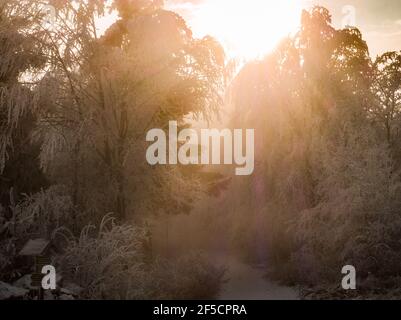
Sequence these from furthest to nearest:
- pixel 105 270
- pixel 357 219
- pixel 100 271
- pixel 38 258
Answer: pixel 357 219 < pixel 105 270 < pixel 100 271 < pixel 38 258

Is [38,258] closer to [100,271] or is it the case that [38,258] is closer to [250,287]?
[100,271]

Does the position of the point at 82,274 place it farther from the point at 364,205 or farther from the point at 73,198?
the point at 364,205

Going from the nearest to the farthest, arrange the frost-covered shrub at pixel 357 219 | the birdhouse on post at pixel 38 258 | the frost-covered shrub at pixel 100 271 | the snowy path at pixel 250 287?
the birdhouse on post at pixel 38 258 → the frost-covered shrub at pixel 100 271 → the frost-covered shrub at pixel 357 219 → the snowy path at pixel 250 287

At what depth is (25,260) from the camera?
37.6ft

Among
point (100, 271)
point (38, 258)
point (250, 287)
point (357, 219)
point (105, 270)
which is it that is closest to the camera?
point (38, 258)

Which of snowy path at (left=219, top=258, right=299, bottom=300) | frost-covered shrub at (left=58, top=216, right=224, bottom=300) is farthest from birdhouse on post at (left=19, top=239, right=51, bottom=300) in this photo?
snowy path at (left=219, top=258, right=299, bottom=300)

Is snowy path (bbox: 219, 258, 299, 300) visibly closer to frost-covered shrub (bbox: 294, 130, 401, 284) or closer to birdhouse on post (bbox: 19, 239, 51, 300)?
frost-covered shrub (bbox: 294, 130, 401, 284)

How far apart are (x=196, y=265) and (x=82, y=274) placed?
5.71 metres

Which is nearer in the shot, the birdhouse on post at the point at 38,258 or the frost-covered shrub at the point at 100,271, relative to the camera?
the birdhouse on post at the point at 38,258

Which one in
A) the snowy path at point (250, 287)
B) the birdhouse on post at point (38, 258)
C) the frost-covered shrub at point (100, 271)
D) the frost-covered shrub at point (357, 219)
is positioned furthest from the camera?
the snowy path at point (250, 287)

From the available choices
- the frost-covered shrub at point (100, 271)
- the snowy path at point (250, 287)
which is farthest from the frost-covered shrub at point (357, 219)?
the frost-covered shrub at point (100, 271)

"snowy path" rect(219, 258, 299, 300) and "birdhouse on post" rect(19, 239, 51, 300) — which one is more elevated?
"birdhouse on post" rect(19, 239, 51, 300)

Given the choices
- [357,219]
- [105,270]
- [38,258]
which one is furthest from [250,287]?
[38,258]

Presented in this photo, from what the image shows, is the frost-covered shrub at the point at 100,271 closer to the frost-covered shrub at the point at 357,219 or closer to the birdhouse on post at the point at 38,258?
the birdhouse on post at the point at 38,258
